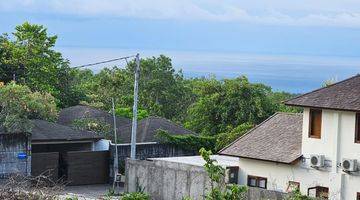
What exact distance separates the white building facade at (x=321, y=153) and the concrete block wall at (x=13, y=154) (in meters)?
8.44

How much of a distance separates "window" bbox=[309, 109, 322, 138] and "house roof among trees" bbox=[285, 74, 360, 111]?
0.38 m

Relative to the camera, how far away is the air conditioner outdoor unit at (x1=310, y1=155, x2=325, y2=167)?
84.2 ft

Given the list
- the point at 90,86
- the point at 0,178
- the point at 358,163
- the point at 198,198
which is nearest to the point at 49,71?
the point at 90,86

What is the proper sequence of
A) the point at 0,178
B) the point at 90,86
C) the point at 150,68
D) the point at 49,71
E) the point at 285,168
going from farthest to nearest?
the point at 150,68 < the point at 90,86 < the point at 49,71 < the point at 0,178 < the point at 285,168

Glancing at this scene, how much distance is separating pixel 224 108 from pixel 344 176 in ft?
60.5

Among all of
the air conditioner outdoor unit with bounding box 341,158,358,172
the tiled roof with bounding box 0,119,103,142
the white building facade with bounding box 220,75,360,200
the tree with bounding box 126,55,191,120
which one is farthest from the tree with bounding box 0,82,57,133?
the tree with bounding box 126,55,191,120

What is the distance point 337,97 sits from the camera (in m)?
25.8

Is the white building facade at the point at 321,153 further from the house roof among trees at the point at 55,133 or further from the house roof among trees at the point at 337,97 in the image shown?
the house roof among trees at the point at 55,133

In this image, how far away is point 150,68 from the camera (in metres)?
57.6

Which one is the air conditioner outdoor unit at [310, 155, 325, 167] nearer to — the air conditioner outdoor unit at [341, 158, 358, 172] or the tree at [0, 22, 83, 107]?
the air conditioner outdoor unit at [341, 158, 358, 172]

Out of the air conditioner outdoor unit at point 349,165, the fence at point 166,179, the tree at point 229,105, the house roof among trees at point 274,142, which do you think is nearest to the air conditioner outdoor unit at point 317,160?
the house roof among trees at point 274,142

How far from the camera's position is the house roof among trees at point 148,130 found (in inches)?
1442

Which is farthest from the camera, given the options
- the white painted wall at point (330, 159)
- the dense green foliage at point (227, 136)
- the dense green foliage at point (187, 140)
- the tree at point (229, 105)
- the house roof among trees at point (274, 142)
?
the tree at point (229, 105)

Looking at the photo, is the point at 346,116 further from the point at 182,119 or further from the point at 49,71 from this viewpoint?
the point at 182,119
